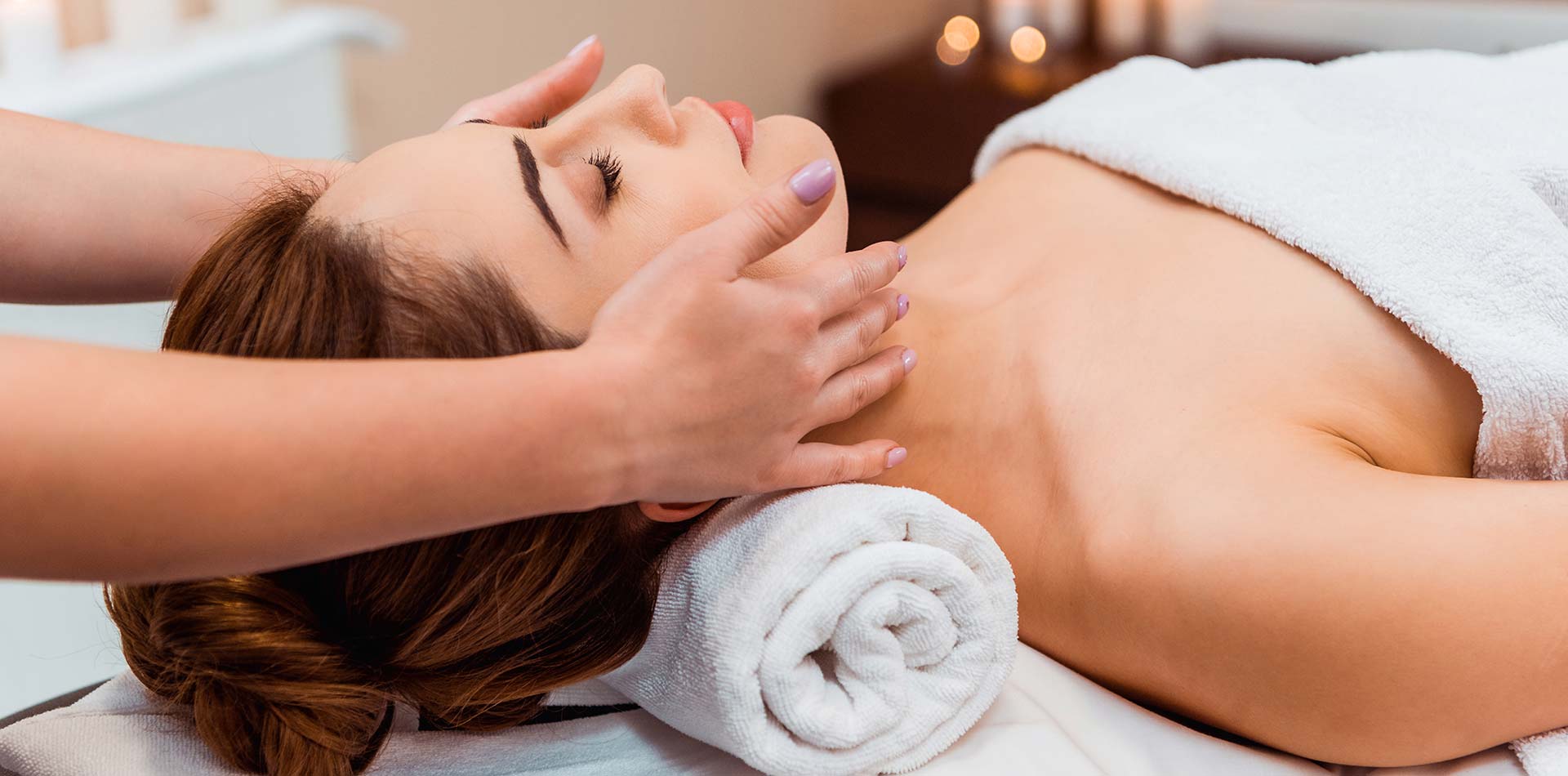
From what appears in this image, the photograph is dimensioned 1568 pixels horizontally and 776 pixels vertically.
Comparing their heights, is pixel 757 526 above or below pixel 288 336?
below

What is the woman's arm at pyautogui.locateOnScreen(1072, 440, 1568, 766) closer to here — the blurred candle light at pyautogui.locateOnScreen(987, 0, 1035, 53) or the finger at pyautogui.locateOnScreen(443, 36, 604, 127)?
the finger at pyautogui.locateOnScreen(443, 36, 604, 127)

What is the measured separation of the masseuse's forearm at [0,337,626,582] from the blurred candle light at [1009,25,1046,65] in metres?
2.35

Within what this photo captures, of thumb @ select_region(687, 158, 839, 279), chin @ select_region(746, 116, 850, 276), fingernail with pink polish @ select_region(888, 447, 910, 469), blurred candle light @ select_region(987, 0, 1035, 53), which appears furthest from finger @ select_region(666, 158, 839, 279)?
blurred candle light @ select_region(987, 0, 1035, 53)

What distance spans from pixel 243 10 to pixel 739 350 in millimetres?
1491

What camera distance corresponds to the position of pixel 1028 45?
9.23 ft

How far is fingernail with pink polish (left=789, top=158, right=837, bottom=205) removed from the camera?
0.77 metres

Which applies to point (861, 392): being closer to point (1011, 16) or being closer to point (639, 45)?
point (639, 45)

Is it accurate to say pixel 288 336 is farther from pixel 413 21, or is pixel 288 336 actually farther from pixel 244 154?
pixel 413 21

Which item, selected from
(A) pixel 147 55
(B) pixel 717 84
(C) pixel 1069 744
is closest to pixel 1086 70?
(B) pixel 717 84

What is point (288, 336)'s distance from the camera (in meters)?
0.85

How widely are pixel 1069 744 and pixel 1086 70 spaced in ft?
6.74

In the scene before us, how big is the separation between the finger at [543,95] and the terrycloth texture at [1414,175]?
0.49 metres

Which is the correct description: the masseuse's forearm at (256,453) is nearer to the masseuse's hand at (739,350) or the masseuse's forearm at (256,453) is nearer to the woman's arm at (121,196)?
the masseuse's hand at (739,350)

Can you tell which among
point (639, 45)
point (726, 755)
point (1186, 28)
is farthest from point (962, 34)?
point (726, 755)
